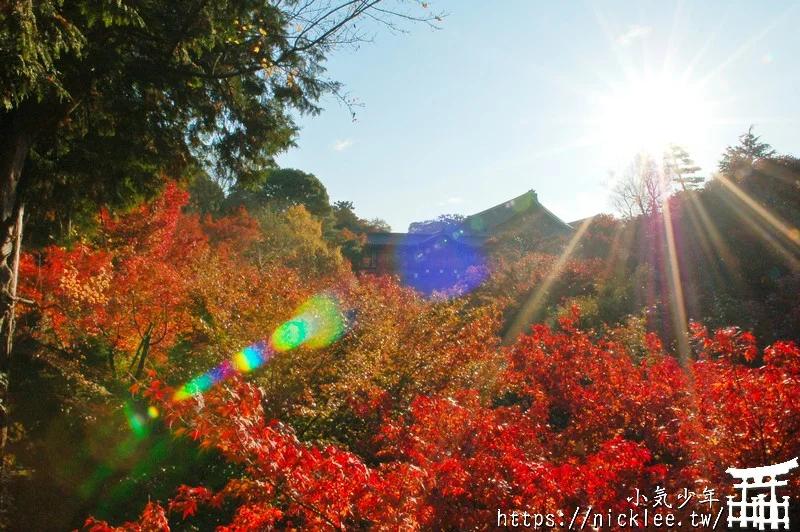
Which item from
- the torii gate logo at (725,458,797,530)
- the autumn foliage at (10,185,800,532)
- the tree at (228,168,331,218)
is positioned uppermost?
the tree at (228,168,331,218)

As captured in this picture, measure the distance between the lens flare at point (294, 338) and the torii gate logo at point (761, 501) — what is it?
6623 millimetres

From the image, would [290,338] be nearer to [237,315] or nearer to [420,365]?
[237,315]

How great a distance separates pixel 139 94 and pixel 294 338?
4488 mm

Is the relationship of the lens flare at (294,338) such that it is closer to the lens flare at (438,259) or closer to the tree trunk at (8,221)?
the tree trunk at (8,221)

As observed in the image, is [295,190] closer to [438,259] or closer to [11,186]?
[438,259]

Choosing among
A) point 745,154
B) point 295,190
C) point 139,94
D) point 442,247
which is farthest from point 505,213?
point 139,94

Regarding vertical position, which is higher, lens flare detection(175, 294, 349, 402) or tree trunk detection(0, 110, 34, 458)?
tree trunk detection(0, 110, 34, 458)

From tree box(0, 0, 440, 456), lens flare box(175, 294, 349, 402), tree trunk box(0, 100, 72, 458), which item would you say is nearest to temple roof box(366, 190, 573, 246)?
lens flare box(175, 294, 349, 402)

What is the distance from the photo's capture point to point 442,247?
39.8m

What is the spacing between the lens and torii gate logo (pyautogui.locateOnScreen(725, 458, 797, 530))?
383 centimetres

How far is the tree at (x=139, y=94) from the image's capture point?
5227 millimetres

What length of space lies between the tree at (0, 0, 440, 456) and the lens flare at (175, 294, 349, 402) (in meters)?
2.60

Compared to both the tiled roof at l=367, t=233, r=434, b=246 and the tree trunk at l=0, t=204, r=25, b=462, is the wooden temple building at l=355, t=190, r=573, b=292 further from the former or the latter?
the tree trunk at l=0, t=204, r=25, b=462

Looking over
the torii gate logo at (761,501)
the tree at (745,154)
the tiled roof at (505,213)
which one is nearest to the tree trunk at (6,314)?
the torii gate logo at (761,501)
